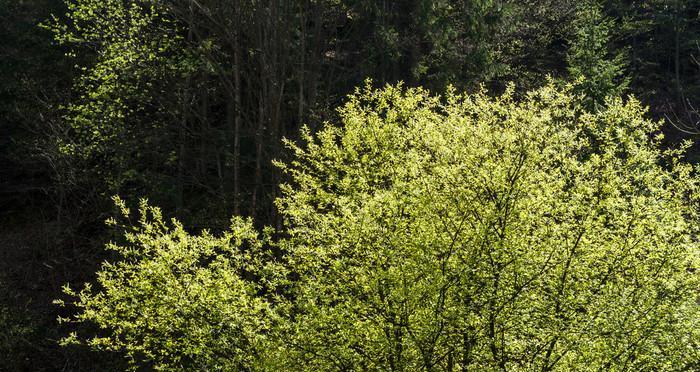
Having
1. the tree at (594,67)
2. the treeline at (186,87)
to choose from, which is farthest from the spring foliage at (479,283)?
the tree at (594,67)

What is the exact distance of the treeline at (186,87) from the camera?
2278cm

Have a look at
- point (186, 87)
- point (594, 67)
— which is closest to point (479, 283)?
point (186, 87)

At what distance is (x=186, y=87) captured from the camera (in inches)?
947

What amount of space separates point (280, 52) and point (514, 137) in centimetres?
1344

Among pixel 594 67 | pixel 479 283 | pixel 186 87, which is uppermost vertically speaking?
pixel 594 67

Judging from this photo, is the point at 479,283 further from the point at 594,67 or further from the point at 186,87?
the point at 594,67

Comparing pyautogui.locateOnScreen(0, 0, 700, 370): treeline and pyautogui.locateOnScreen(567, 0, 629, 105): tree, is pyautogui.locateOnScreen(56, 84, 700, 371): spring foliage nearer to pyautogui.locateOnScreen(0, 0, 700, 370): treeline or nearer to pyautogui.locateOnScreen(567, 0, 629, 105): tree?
pyautogui.locateOnScreen(0, 0, 700, 370): treeline

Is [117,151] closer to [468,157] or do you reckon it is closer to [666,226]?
[468,157]

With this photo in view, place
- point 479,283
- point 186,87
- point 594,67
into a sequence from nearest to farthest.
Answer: point 479,283 < point 186,87 < point 594,67

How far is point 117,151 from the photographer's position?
24.1m

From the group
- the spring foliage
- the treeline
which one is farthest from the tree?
the spring foliage

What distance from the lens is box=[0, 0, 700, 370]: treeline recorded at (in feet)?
74.7

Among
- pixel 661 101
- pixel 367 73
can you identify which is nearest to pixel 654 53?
pixel 661 101

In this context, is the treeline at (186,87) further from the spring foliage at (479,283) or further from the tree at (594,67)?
the spring foliage at (479,283)
